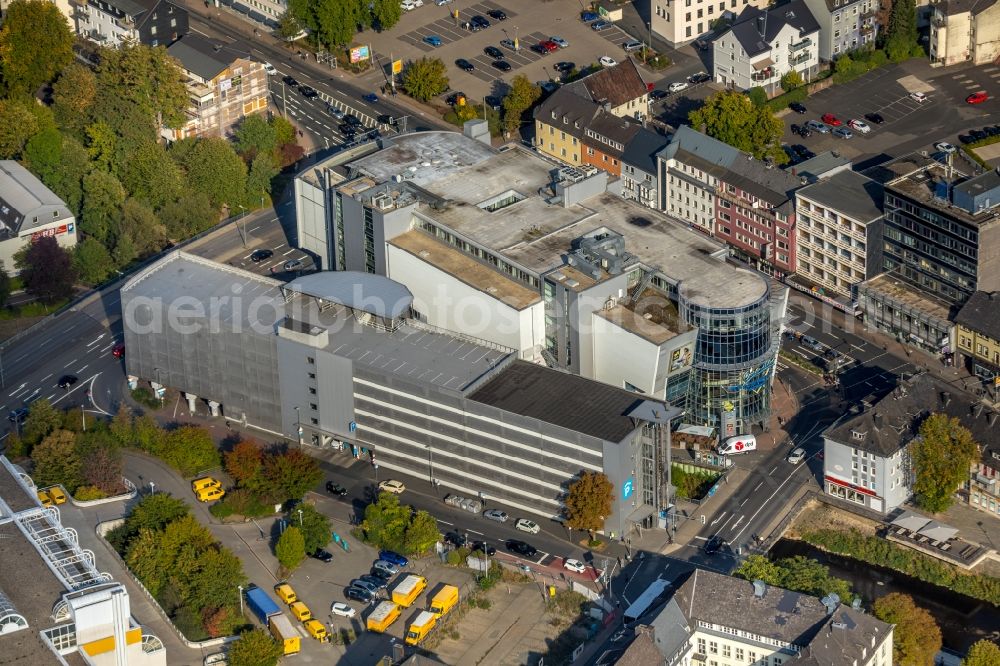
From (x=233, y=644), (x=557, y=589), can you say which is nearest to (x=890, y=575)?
(x=557, y=589)

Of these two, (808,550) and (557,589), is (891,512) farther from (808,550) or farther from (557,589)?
(557,589)

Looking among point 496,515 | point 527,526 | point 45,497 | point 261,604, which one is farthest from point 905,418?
point 45,497

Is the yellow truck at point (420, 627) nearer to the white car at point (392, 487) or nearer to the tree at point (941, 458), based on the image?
the white car at point (392, 487)

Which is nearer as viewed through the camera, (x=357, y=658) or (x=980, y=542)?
(x=357, y=658)

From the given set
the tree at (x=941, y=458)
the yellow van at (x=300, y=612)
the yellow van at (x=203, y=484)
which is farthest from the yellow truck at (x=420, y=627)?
the tree at (x=941, y=458)

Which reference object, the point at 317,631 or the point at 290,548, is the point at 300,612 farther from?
the point at 290,548
